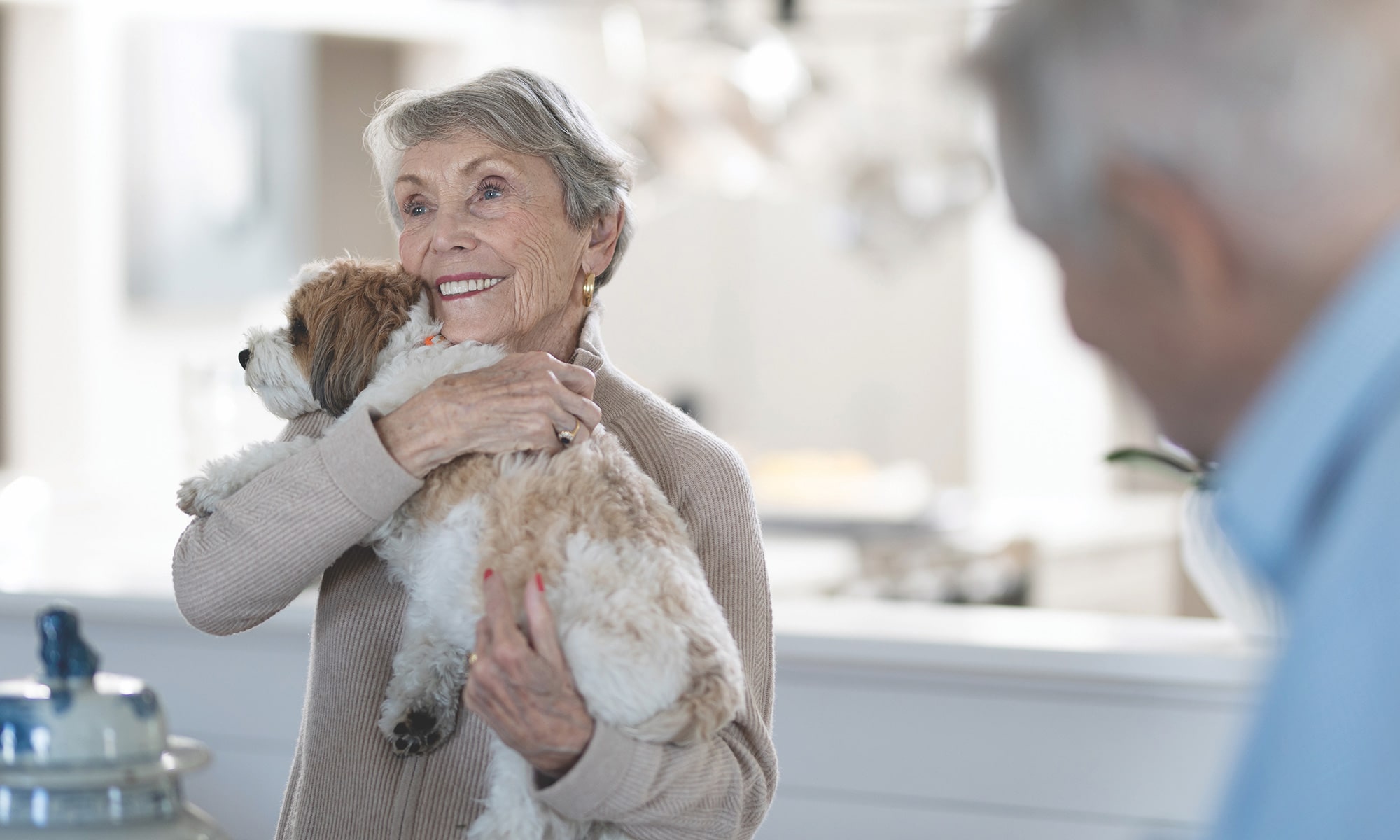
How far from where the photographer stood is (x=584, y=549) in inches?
50.1

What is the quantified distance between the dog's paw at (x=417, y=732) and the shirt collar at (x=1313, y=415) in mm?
959

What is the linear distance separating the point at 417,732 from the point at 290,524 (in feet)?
0.80

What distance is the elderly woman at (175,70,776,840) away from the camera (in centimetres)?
136

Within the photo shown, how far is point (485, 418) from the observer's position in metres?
1.36

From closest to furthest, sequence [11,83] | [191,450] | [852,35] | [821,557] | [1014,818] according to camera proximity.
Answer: [1014,818] → [191,450] → [821,557] → [11,83] → [852,35]

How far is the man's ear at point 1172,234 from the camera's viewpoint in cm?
65

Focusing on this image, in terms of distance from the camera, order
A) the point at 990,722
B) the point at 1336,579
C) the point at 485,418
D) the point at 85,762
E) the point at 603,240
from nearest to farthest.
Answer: the point at 1336,579 < the point at 85,762 < the point at 485,418 < the point at 603,240 < the point at 990,722

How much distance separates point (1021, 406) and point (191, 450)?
5061mm

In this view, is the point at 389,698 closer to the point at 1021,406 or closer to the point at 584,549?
the point at 584,549

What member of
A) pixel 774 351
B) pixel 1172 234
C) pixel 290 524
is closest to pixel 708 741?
pixel 290 524

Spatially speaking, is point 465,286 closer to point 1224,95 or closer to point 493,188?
point 493,188

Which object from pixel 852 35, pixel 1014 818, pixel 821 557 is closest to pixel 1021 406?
pixel 852 35

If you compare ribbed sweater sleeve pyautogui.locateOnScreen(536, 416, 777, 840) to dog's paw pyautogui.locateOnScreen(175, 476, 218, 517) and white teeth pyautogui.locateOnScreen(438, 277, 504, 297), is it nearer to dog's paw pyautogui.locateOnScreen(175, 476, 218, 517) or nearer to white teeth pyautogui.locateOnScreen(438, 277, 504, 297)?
white teeth pyautogui.locateOnScreen(438, 277, 504, 297)

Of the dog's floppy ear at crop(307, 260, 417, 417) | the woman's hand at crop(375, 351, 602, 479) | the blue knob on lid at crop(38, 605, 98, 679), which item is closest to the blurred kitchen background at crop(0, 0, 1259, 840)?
the dog's floppy ear at crop(307, 260, 417, 417)
